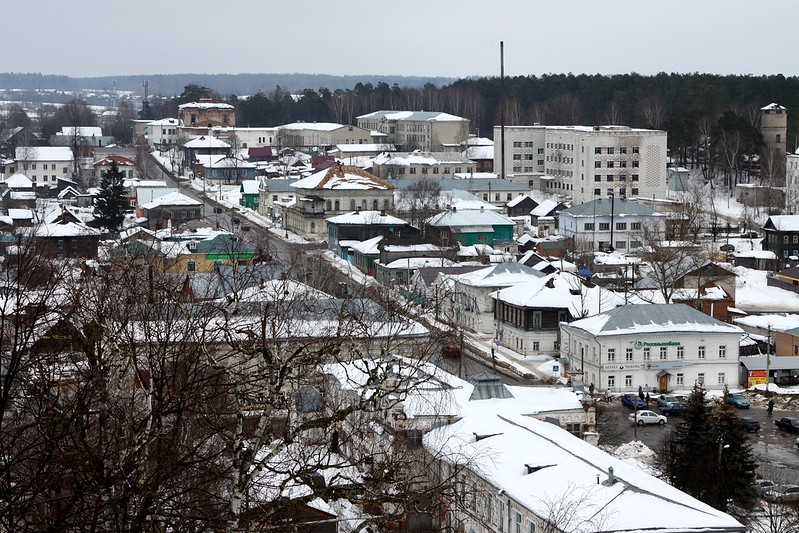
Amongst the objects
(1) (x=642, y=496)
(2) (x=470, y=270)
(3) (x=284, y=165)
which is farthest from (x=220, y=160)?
(1) (x=642, y=496)

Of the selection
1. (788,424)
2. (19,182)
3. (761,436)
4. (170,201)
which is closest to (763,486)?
(761,436)

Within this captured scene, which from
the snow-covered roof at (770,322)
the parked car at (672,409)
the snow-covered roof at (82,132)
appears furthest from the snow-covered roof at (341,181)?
the snow-covered roof at (82,132)

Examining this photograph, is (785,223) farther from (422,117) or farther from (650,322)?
(422,117)

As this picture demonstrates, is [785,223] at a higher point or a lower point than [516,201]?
higher

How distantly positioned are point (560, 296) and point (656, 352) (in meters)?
2.46

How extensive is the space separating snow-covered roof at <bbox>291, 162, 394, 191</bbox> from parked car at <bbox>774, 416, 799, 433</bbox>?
17207 mm

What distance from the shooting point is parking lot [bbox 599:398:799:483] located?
12695 millimetres

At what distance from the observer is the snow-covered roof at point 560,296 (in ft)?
60.6

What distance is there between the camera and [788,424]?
1407cm

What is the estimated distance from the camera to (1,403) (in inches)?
145

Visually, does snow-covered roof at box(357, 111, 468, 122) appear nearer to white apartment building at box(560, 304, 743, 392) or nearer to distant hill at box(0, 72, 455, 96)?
white apartment building at box(560, 304, 743, 392)

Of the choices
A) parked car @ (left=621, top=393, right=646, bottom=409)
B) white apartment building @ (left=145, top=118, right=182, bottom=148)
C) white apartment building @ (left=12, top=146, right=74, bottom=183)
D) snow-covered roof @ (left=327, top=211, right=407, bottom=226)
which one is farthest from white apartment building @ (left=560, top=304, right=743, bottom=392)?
white apartment building @ (left=145, top=118, right=182, bottom=148)

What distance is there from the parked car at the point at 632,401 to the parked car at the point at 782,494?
3.65 metres

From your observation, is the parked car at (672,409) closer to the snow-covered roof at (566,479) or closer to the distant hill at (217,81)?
the snow-covered roof at (566,479)
